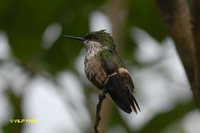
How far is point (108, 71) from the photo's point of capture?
162 inches

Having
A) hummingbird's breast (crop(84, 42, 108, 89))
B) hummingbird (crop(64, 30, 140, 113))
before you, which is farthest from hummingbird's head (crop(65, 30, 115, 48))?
hummingbird's breast (crop(84, 42, 108, 89))

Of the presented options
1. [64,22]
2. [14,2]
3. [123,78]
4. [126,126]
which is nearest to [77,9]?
[64,22]

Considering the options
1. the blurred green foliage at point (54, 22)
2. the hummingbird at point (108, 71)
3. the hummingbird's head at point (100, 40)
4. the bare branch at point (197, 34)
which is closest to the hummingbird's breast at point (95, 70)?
the hummingbird at point (108, 71)

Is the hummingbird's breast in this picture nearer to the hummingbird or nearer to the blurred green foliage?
the hummingbird

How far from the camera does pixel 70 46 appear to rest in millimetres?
6695

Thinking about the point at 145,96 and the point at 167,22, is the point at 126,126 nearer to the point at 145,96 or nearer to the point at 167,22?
the point at 145,96

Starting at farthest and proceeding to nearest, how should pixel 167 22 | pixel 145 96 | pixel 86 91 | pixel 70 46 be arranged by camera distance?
1. pixel 145 96
2. pixel 70 46
3. pixel 86 91
4. pixel 167 22

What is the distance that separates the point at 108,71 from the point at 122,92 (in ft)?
0.86

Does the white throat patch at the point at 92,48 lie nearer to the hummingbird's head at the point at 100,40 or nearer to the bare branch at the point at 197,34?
the hummingbird's head at the point at 100,40

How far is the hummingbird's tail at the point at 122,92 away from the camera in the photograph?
3.89m

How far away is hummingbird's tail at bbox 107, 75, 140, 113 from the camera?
3.89 metres

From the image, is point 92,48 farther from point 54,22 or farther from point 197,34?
point 54,22

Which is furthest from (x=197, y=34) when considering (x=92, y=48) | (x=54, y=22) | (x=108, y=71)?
(x=54, y=22)

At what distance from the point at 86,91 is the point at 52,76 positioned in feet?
1.45
